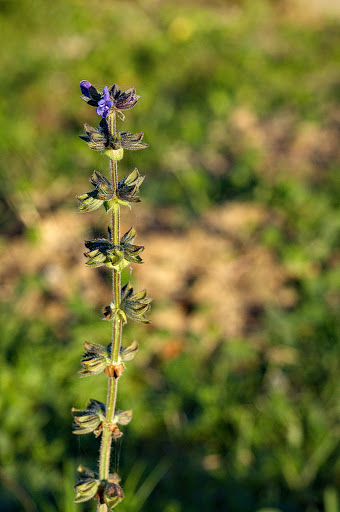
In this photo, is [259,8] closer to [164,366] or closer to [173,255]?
Result: [173,255]

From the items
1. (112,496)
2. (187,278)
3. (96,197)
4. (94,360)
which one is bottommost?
(112,496)

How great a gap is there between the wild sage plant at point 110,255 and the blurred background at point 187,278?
1.15m

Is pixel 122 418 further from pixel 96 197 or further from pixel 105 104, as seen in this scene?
pixel 105 104

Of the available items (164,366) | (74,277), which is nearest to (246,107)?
(74,277)

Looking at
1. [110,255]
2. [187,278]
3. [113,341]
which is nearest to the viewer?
[110,255]

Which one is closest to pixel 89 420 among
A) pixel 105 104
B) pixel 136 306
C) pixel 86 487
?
pixel 86 487

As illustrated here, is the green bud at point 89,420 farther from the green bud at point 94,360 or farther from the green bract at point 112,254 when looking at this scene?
the green bract at point 112,254

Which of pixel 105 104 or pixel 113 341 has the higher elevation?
pixel 105 104

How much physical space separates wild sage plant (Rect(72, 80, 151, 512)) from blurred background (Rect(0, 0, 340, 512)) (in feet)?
3.76

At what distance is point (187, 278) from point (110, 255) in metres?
3.03

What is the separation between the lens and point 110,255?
154cm

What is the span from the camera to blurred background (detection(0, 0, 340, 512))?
3104mm

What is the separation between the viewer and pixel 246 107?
23.2ft

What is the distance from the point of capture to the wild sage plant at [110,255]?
1.45 meters
